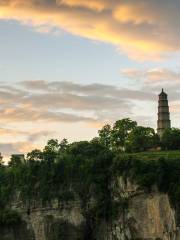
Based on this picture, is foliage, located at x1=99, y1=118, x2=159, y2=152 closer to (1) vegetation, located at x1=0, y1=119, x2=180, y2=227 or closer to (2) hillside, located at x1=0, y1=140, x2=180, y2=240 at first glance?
(1) vegetation, located at x1=0, y1=119, x2=180, y2=227

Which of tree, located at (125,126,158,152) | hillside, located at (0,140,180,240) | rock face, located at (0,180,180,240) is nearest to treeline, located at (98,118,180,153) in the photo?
tree, located at (125,126,158,152)

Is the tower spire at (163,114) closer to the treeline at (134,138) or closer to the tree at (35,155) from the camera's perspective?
the treeline at (134,138)

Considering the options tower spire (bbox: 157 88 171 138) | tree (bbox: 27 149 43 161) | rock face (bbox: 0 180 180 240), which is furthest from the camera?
tower spire (bbox: 157 88 171 138)

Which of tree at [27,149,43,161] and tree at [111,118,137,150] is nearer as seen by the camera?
tree at [27,149,43,161]

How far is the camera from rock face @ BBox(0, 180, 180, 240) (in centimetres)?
6334

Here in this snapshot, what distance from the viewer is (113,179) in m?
69.1

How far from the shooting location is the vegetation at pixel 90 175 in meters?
65.1

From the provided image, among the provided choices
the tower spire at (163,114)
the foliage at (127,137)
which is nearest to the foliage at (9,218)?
the foliage at (127,137)

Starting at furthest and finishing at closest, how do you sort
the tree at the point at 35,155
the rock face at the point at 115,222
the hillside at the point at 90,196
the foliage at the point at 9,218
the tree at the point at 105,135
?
the tree at the point at 105,135, the tree at the point at 35,155, the foliage at the point at 9,218, the hillside at the point at 90,196, the rock face at the point at 115,222

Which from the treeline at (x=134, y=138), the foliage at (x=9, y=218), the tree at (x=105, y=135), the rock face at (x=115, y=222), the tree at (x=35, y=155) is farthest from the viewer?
the tree at (x=105, y=135)

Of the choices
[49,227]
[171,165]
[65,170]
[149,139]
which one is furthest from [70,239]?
[149,139]

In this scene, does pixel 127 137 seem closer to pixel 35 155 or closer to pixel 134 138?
pixel 134 138

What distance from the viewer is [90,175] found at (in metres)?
71.0

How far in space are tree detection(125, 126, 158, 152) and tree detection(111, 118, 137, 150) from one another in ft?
5.66
